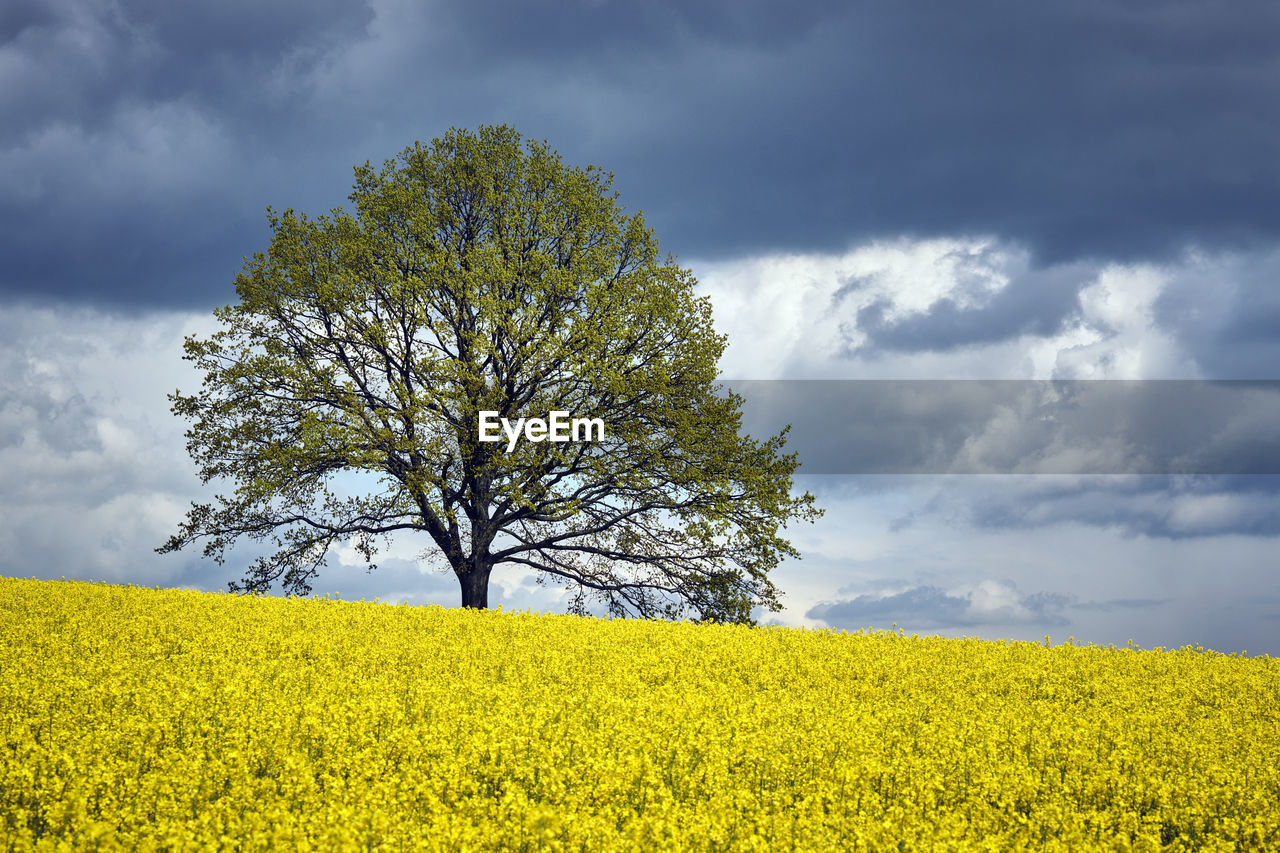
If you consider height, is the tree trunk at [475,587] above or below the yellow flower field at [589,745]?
above

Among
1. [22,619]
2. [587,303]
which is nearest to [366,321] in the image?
[587,303]

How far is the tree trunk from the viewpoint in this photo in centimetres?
2069

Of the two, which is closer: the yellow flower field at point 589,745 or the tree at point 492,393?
the yellow flower field at point 589,745

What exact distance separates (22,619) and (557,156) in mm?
15461

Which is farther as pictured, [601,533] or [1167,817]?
[601,533]

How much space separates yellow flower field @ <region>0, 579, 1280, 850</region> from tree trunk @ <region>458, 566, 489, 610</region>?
816 centimetres

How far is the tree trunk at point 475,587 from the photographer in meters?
20.7

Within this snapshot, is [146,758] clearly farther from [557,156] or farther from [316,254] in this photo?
[557,156]

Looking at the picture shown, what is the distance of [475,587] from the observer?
67.9 feet

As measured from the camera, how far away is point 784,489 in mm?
20422

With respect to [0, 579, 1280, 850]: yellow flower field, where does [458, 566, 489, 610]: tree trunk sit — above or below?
above

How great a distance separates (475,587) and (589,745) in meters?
14.3

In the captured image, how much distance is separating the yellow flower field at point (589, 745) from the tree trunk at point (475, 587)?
816cm

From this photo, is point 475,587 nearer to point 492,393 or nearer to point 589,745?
point 492,393
